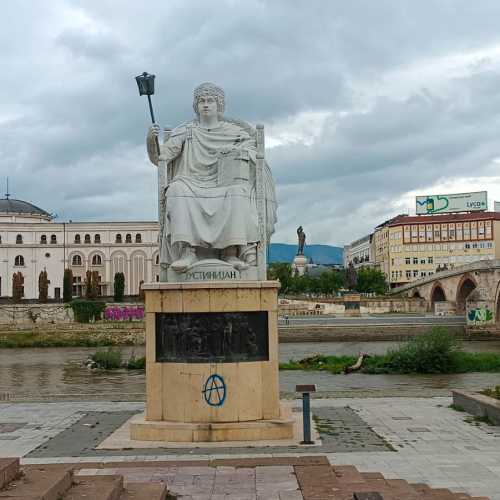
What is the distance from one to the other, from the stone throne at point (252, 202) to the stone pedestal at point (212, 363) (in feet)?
1.36

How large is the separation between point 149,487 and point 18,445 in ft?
12.5

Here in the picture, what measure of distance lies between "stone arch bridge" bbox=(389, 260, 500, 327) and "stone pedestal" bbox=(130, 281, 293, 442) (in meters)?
44.3

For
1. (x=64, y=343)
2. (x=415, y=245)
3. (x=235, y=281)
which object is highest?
(x=415, y=245)

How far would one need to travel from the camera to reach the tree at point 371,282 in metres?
85.6

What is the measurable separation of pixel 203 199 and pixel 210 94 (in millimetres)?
1884

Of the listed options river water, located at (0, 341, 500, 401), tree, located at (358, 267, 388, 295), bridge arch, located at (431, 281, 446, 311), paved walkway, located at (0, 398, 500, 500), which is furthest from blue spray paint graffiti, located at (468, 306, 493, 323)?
paved walkway, located at (0, 398, 500, 500)

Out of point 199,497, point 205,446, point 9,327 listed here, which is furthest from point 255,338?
point 9,327

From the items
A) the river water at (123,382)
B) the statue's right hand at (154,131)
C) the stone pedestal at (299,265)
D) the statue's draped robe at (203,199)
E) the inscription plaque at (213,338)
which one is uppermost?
the stone pedestal at (299,265)

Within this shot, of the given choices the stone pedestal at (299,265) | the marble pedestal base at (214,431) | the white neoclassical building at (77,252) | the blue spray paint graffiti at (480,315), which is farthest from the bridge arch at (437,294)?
→ the marble pedestal base at (214,431)

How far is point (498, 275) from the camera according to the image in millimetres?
53906

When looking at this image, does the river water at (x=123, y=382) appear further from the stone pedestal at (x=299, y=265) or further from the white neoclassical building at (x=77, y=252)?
the stone pedestal at (x=299, y=265)

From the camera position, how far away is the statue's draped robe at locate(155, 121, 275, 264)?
997cm

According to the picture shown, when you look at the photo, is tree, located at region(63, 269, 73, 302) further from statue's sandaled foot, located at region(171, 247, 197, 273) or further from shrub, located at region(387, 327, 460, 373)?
statue's sandaled foot, located at region(171, 247, 197, 273)

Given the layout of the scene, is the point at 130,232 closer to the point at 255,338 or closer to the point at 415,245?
the point at 415,245
